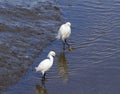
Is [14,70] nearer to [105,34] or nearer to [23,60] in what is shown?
[23,60]

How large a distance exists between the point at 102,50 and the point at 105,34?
1.47m

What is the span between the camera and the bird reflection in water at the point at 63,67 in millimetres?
13383

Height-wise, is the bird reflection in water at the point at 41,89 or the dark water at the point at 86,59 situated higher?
the dark water at the point at 86,59

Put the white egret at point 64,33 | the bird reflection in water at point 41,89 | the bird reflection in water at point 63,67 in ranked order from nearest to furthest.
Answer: the bird reflection in water at point 41,89 < the bird reflection in water at point 63,67 < the white egret at point 64,33

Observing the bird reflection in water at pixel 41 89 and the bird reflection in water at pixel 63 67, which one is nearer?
the bird reflection in water at pixel 41 89

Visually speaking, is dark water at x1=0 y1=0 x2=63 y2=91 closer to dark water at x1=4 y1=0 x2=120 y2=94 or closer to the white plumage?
dark water at x1=4 y1=0 x2=120 y2=94

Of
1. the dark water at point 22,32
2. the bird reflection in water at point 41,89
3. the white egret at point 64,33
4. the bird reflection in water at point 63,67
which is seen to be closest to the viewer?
the bird reflection in water at point 41,89

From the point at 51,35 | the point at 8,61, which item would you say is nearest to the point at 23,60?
the point at 8,61

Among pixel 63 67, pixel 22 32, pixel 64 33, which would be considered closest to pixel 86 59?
pixel 63 67

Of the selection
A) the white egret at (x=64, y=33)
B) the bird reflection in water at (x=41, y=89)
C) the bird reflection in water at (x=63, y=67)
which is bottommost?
the bird reflection in water at (x=41, y=89)

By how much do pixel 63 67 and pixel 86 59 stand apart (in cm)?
91

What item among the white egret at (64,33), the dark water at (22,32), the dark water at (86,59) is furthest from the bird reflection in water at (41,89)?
the white egret at (64,33)

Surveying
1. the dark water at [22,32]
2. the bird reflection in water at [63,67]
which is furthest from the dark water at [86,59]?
the dark water at [22,32]

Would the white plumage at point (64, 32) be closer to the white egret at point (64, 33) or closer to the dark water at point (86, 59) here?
the white egret at point (64, 33)
